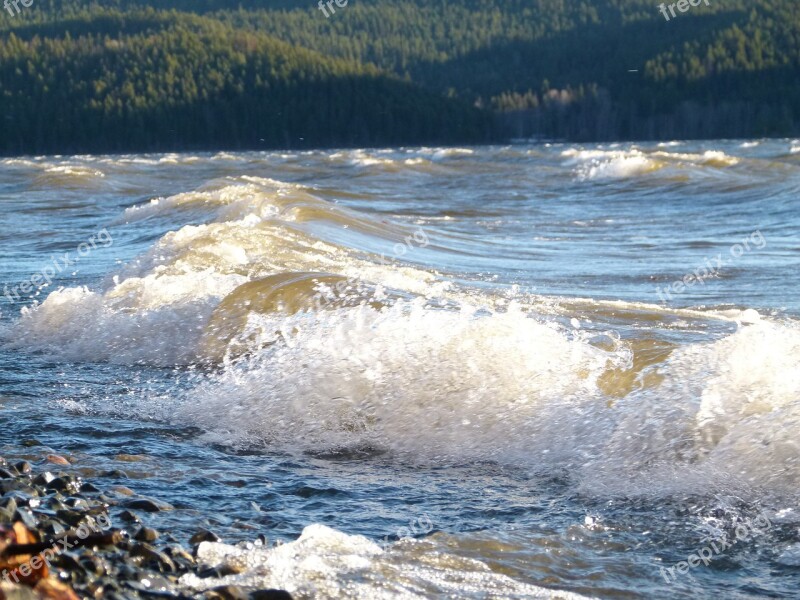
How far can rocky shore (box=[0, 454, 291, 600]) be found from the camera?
3746mm

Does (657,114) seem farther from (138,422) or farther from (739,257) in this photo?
(138,422)

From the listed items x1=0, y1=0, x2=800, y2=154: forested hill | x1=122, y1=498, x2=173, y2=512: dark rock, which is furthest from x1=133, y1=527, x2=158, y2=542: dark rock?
x1=0, y1=0, x2=800, y2=154: forested hill

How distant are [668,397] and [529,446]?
77 cm

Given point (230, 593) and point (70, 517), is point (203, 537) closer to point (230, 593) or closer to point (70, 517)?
point (70, 517)

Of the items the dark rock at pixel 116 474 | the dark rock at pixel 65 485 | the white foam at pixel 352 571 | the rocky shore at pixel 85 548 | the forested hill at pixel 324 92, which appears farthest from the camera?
the forested hill at pixel 324 92

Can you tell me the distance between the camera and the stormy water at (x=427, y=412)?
4801mm

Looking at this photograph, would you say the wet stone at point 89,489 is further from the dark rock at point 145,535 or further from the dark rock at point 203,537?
the dark rock at point 203,537

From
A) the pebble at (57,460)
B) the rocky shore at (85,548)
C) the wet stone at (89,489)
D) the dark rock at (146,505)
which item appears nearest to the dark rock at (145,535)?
the rocky shore at (85,548)

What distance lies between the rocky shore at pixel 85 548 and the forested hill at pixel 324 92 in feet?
333

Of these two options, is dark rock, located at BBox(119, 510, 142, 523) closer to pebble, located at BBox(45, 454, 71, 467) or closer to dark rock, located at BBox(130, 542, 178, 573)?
dark rock, located at BBox(130, 542, 178, 573)

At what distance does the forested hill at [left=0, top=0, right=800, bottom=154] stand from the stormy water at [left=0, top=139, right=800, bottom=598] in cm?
9529

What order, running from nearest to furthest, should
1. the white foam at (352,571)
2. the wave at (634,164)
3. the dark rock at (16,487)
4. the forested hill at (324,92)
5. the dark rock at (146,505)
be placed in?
1. the white foam at (352,571)
2. the dark rock at (16,487)
3. the dark rock at (146,505)
4. the wave at (634,164)
5. the forested hill at (324,92)

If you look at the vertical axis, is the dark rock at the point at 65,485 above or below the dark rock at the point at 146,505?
above

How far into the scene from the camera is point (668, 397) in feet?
20.9
